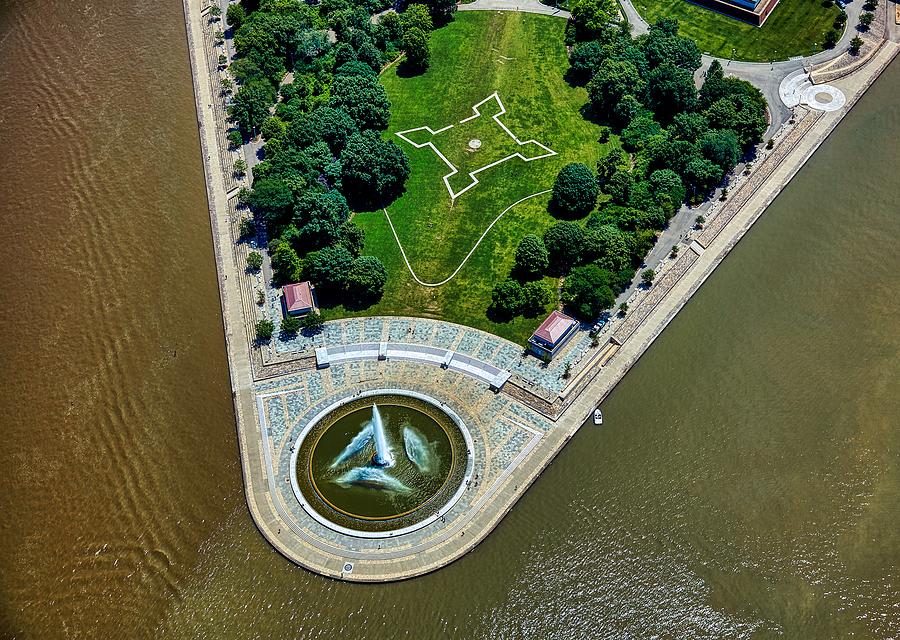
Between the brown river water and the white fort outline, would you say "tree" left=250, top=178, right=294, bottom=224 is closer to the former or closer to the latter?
the brown river water

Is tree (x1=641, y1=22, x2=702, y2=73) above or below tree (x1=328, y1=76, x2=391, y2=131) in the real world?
above

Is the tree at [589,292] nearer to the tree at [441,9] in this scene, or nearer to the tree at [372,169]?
the tree at [372,169]

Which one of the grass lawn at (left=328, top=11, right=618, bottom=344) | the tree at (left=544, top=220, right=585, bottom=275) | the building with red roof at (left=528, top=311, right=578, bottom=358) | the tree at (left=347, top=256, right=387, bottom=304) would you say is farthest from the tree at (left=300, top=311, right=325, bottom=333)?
the tree at (left=544, top=220, right=585, bottom=275)

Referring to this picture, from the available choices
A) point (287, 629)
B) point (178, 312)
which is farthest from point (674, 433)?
point (178, 312)

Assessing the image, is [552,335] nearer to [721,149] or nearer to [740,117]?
[721,149]

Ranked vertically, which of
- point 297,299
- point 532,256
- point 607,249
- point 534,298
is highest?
point 607,249

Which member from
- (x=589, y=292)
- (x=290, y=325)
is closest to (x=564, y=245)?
(x=589, y=292)
